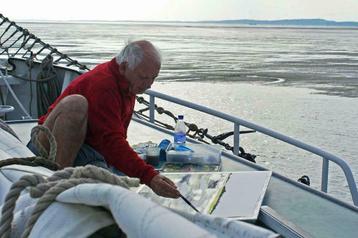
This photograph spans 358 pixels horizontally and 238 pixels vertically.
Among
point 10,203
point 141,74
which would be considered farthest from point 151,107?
point 10,203

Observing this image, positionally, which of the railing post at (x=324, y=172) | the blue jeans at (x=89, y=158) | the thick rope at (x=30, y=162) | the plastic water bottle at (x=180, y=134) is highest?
the thick rope at (x=30, y=162)

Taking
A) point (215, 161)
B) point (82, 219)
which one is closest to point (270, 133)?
point (215, 161)

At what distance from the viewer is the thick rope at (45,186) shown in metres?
1.22

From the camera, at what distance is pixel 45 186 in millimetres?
1267

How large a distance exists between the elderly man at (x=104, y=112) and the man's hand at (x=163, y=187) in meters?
0.31

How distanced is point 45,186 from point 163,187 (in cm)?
144

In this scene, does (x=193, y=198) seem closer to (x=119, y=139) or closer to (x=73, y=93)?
(x=119, y=139)

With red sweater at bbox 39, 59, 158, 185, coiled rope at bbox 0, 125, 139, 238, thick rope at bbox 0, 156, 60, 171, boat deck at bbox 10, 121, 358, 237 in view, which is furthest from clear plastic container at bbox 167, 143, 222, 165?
coiled rope at bbox 0, 125, 139, 238

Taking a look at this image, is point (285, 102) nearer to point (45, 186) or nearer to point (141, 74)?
point (141, 74)

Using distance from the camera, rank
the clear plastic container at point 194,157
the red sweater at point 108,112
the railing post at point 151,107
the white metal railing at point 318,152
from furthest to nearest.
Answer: the railing post at point 151,107
the clear plastic container at point 194,157
the white metal railing at point 318,152
the red sweater at point 108,112

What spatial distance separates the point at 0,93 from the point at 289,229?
542cm

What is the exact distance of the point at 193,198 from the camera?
267 cm

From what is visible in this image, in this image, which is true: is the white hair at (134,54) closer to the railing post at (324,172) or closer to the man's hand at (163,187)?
the man's hand at (163,187)

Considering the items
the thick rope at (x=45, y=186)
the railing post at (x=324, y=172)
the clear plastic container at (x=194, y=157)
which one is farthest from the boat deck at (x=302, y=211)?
the thick rope at (x=45, y=186)
